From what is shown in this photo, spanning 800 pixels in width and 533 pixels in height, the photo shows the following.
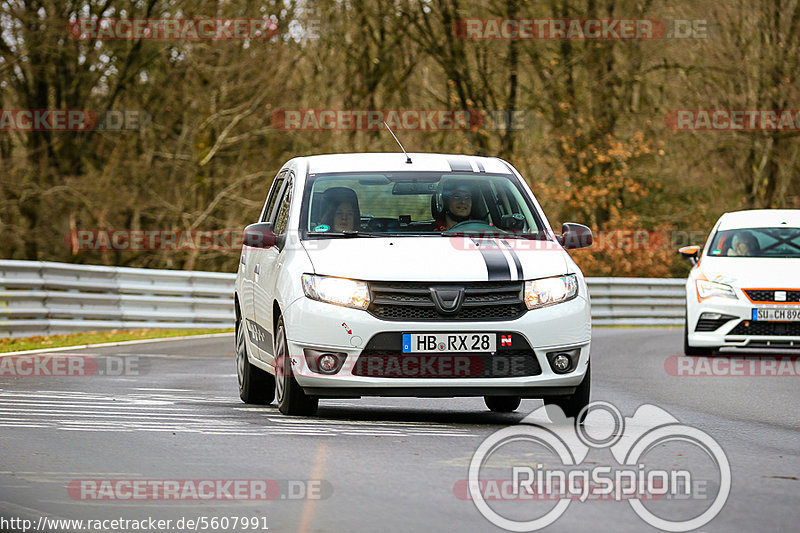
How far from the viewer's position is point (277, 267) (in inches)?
394

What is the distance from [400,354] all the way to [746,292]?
9.08 m

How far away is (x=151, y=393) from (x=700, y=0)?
1157 inches

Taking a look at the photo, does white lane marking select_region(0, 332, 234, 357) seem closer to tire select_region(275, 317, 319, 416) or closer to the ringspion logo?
tire select_region(275, 317, 319, 416)

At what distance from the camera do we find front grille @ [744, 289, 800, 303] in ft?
55.9

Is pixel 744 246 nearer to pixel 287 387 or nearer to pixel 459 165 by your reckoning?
pixel 459 165

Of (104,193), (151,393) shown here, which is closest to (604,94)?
(104,193)

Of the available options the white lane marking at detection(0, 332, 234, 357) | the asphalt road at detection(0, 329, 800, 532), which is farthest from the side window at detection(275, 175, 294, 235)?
the white lane marking at detection(0, 332, 234, 357)

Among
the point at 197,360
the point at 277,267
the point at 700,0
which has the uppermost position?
the point at 700,0

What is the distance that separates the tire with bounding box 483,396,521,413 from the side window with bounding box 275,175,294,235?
6.38 feet

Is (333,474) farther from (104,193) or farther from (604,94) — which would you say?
(604,94)

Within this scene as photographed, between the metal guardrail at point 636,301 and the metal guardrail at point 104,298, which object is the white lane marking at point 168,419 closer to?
the metal guardrail at point 104,298

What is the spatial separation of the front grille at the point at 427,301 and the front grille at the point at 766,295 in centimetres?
867

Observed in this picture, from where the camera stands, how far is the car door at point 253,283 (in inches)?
424

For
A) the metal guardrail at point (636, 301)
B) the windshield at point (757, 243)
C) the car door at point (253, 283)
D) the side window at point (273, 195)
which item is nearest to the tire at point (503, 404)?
the car door at point (253, 283)
